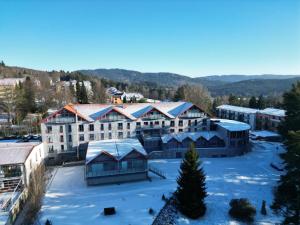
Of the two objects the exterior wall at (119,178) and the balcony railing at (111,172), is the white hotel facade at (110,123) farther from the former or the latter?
the exterior wall at (119,178)

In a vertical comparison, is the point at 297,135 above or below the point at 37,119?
above

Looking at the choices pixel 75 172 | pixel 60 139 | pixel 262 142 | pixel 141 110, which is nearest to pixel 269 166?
pixel 262 142

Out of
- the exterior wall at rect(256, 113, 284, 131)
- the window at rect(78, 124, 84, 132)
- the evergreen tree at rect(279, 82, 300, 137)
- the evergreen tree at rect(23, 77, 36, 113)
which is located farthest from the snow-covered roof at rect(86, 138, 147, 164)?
the exterior wall at rect(256, 113, 284, 131)

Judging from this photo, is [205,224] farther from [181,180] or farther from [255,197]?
[255,197]

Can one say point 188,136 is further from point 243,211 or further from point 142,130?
point 243,211

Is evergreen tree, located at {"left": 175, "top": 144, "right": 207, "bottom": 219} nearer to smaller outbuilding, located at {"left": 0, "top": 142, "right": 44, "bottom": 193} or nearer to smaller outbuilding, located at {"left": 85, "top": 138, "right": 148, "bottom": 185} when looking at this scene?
smaller outbuilding, located at {"left": 85, "top": 138, "right": 148, "bottom": 185}

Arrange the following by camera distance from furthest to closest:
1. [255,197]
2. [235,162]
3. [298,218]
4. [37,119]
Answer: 1. [37,119]
2. [235,162]
3. [255,197]
4. [298,218]
